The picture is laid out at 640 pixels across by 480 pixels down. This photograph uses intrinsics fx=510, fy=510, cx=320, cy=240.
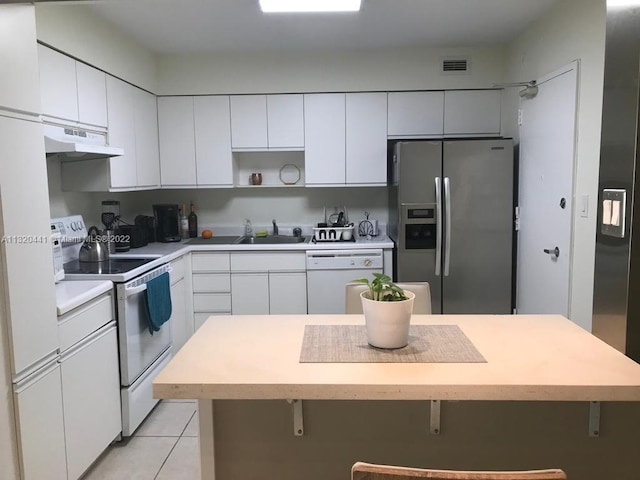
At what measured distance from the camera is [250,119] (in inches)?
168

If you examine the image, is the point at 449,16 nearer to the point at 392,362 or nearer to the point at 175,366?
the point at 392,362

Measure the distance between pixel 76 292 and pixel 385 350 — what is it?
65.4 inches

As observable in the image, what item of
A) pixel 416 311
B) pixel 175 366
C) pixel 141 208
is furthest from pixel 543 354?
pixel 141 208

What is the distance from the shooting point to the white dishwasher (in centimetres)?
402

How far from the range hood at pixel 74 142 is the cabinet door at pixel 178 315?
1.11 meters

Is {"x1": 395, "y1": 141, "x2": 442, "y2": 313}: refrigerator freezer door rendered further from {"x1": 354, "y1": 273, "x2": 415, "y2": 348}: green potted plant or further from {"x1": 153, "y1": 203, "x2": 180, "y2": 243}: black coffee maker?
{"x1": 354, "y1": 273, "x2": 415, "y2": 348}: green potted plant

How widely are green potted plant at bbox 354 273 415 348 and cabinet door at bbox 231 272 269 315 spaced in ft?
8.39

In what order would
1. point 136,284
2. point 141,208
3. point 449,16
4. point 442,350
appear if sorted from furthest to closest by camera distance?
point 141,208 → point 449,16 → point 136,284 → point 442,350

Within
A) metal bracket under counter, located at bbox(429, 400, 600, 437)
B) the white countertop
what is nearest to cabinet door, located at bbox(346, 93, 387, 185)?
the white countertop

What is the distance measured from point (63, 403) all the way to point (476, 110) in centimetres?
357

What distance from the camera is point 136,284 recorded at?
9.53 feet

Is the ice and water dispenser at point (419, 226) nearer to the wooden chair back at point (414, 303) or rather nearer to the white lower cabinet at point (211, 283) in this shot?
the white lower cabinet at point (211, 283)

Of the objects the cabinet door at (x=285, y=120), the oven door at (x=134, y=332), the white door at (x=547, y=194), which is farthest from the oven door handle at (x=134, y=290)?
the white door at (x=547, y=194)

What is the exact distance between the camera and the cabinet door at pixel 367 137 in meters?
4.21
